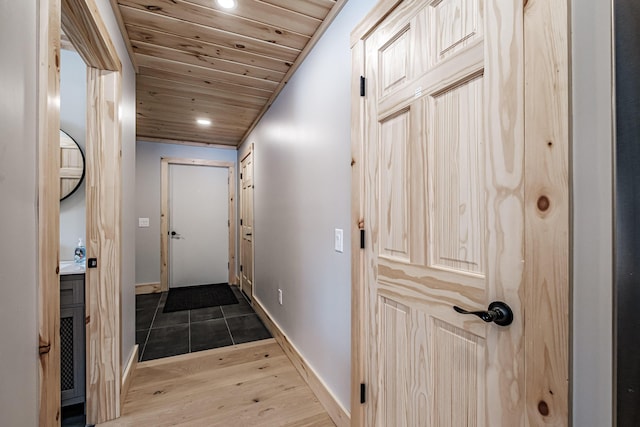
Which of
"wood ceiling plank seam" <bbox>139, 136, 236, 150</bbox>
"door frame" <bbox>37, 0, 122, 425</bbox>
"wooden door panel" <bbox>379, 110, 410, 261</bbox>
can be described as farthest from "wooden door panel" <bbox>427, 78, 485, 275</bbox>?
"wood ceiling plank seam" <bbox>139, 136, 236, 150</bbox>

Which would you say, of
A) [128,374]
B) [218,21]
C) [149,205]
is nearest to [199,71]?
[218,21]

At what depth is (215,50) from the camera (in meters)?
2.02

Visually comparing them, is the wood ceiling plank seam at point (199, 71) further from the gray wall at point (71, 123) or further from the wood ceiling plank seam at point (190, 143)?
the wood ceiling plank seam at point (190, 143)

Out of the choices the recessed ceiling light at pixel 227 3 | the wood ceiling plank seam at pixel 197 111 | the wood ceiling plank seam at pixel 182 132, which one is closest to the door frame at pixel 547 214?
the recessed ceiling light at pixel 227 3

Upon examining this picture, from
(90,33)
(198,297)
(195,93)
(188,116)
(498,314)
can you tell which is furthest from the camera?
(198,297)

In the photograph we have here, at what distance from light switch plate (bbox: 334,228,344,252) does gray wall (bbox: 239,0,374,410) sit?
0.04 meters

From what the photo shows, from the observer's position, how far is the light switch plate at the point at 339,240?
155cm

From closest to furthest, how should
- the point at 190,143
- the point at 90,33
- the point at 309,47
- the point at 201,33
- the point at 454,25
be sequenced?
1. the point at 454,25
2. the point at 90,33
3. the point at 201,33
4. the point at 309,47
5. the point at 190,143

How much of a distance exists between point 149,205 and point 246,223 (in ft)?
5.23

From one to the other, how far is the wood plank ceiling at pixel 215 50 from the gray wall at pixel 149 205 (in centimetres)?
109

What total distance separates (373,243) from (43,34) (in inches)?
52.1

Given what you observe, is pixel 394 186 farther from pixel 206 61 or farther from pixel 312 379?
pixel 206 61

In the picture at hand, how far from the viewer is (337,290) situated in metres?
1.60

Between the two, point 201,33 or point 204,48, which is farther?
point 204,48
